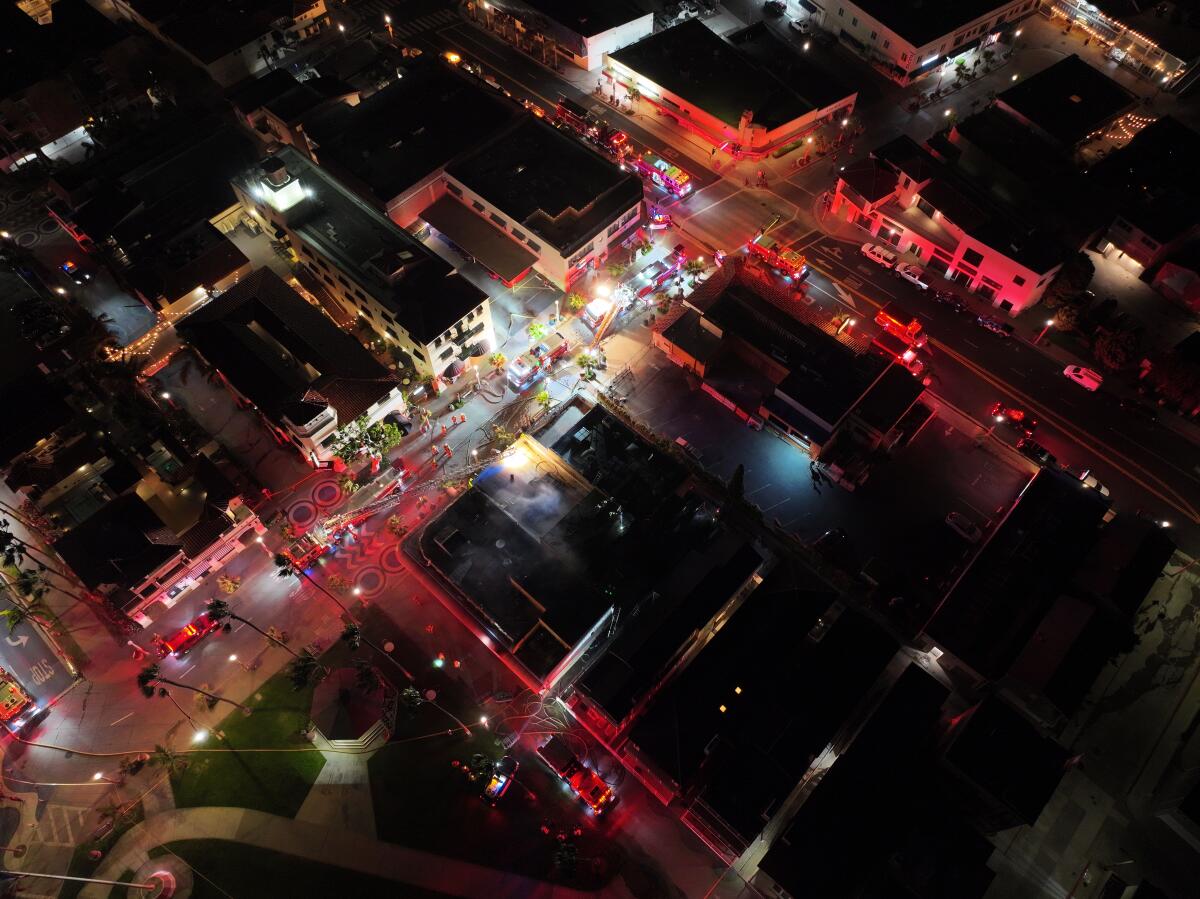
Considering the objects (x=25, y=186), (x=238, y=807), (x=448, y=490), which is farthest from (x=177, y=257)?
(x=238, y=807)

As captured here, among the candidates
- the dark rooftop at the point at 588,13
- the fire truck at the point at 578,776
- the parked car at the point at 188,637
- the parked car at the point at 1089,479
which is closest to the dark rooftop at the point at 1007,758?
the parked car at the point at 1089,479

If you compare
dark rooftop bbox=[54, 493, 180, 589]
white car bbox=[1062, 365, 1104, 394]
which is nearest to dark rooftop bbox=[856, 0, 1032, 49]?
white car bbox=[1062, 365, 1104, 394]

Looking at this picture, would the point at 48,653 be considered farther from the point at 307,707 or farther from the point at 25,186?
the point at 25,186

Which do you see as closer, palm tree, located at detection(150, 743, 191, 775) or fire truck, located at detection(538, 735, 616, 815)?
fire truck, located at detection(538, 735, 616, 815)

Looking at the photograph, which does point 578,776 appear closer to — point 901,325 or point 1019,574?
point 1019,574

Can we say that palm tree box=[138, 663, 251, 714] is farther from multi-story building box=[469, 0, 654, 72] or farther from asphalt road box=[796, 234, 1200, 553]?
multi-story building box=[469, 0, 654, 72]

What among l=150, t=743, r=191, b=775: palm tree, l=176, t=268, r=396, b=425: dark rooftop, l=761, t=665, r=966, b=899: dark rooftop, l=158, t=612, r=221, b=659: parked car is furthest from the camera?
l=176, t=268, r=396, b=425: dark rooftop
